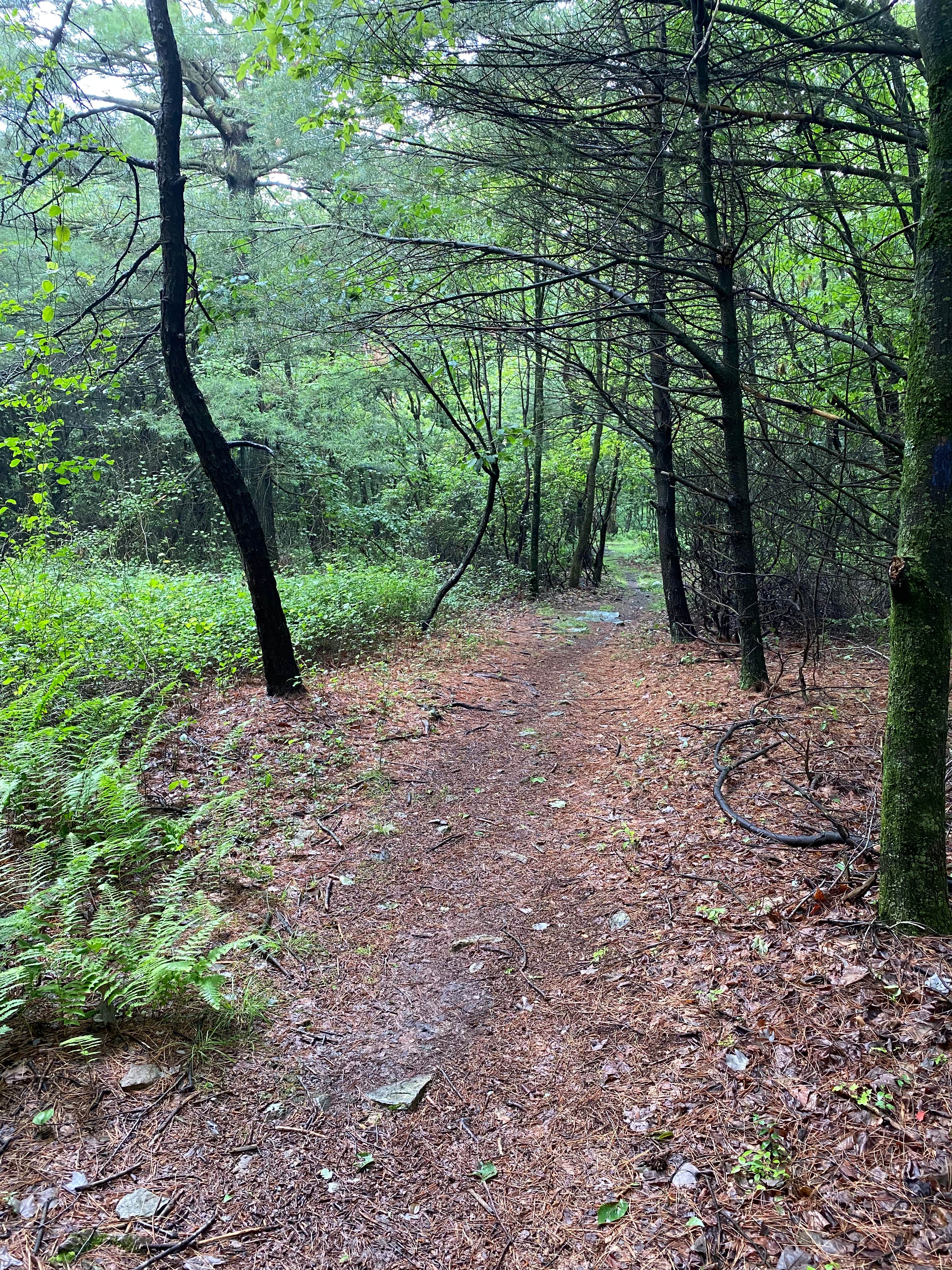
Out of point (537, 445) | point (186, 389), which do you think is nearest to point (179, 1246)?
point (186, 389)

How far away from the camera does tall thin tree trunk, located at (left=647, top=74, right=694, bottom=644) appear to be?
5.34 metres

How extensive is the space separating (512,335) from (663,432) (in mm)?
3578

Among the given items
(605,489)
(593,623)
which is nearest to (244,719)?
(593,623)

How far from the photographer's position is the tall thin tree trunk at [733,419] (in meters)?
5.12

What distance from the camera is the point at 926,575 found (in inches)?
101

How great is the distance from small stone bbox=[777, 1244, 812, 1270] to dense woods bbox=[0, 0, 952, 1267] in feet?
2.76

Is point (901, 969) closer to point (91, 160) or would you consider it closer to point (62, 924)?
point (62, 924)

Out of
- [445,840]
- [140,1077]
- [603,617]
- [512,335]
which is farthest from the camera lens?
[603,617]

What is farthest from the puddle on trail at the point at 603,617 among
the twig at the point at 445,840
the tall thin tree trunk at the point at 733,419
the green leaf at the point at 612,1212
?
the green leaf at the point at 612,1212

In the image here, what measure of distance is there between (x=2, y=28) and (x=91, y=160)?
18.5 feet

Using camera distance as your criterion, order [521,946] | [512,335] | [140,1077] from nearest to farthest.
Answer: [140,1077] → [521,946] → [512,335]

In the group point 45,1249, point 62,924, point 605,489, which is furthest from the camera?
point 605,489

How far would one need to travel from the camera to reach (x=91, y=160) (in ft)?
32.0

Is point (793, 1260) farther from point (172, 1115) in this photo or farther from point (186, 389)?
point (186, 389)
